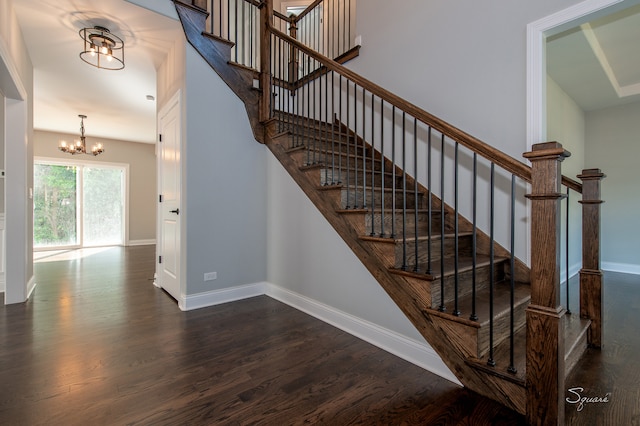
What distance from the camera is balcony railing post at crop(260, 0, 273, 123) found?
3160 mm

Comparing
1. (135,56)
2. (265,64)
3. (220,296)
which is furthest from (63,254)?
(265,64)

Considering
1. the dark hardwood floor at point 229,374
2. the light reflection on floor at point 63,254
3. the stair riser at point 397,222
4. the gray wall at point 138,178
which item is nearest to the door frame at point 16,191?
the dark hardwood floor at point 229,374

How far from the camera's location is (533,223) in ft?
4.29

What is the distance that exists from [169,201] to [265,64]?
6.04 feet

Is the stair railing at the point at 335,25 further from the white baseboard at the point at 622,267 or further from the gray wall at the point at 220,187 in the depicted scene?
the white baseboard at the point at 622,267

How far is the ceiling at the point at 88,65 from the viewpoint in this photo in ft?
8.55

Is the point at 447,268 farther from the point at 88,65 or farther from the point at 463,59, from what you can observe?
the point at 88,65

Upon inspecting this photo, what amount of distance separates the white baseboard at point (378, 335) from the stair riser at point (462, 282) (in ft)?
1.08

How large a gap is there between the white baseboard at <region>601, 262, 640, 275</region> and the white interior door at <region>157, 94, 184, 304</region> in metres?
6.22

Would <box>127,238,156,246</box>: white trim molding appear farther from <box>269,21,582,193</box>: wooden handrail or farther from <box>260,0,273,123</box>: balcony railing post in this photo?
<box>269,21,582,193</box>: wooden handrail

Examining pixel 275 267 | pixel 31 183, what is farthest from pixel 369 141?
pixel 31 183

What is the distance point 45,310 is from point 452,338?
3.52 m

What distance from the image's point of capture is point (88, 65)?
3631 mm

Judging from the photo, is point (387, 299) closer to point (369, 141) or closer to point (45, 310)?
point (369, 141)
